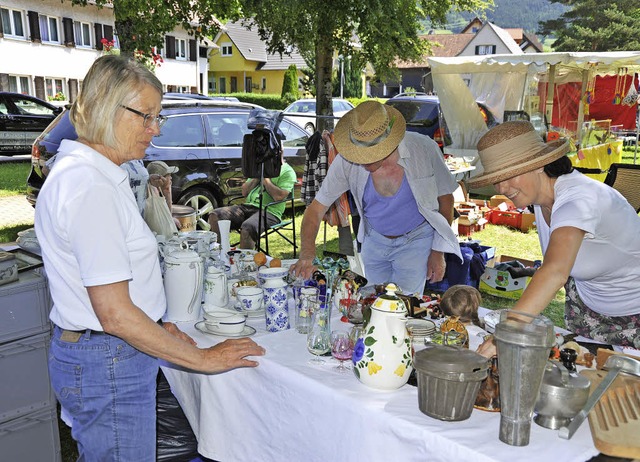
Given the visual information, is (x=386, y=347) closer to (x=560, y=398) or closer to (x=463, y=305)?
(x=560, y=398)

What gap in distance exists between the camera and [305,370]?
178cm

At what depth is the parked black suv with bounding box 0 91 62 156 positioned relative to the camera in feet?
41.6

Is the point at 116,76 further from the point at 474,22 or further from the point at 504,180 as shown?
the point at 474,22

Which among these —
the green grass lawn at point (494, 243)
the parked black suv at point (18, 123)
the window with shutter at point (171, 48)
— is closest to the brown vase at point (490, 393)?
the green grass lawn at point (494, 243)

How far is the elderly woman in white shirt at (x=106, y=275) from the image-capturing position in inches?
53.2

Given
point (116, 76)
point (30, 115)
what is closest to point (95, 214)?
point (116, 76)

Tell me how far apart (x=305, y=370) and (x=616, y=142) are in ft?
37.7

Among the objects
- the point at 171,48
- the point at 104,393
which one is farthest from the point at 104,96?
the point at 171,48

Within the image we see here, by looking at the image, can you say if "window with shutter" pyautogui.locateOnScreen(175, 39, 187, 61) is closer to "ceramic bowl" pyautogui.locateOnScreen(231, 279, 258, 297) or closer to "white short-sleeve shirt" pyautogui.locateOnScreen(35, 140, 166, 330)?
"ceramic bowl" pyautogui.locateOnScreen(231, 279, 258, 297)

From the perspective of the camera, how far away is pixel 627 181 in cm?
487

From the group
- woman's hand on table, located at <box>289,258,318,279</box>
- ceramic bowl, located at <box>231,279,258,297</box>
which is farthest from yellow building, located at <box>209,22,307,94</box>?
ceramic bowl, located at <box>231,279,258,297</box>

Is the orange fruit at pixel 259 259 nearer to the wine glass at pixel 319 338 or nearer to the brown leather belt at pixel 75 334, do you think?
the wine glass at pixel 319 338

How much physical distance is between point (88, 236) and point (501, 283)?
4.21 metres

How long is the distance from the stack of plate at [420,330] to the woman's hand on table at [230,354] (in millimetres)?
536
